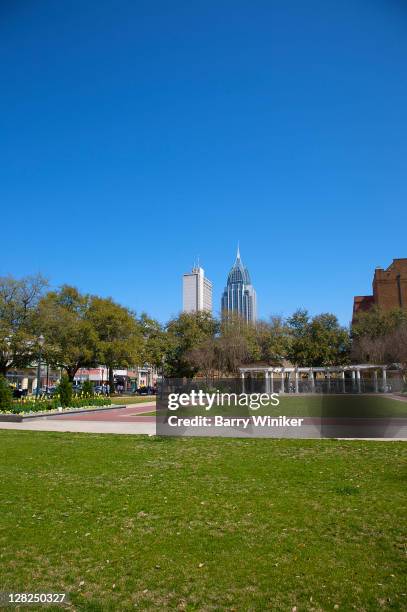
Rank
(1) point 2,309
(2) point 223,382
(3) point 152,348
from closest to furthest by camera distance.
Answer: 1. (2) point 223,382
2. (1) point 2,309
3. (3) point 152,348

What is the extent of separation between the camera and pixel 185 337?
57.5 metres

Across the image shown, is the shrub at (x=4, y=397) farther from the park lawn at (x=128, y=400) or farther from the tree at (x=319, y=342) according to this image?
the tree at (x=319, y=342)

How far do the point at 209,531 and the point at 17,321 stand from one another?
42.5m

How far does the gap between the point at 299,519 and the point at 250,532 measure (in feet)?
2.90

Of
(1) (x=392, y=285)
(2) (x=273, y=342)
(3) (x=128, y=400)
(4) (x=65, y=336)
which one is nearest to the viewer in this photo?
(3) (x=128, y=400)

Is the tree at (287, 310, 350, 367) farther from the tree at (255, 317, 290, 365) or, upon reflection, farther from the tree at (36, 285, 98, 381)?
the tree at (36, 285, 98, 381)

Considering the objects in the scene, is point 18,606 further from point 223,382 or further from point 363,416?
point 223,382

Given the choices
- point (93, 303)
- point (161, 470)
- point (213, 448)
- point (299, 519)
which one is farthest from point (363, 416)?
point (93, 303)

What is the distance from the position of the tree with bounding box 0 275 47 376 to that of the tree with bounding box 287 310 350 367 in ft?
96.9

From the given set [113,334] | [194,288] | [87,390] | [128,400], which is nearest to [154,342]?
[113,334]

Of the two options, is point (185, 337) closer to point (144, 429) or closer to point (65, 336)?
point (65, 336)

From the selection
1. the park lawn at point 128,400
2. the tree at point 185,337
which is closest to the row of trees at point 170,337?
the tree at point 185,337

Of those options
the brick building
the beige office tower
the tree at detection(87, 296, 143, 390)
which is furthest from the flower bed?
the beige office tower

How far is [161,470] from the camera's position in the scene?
10.2 metres
